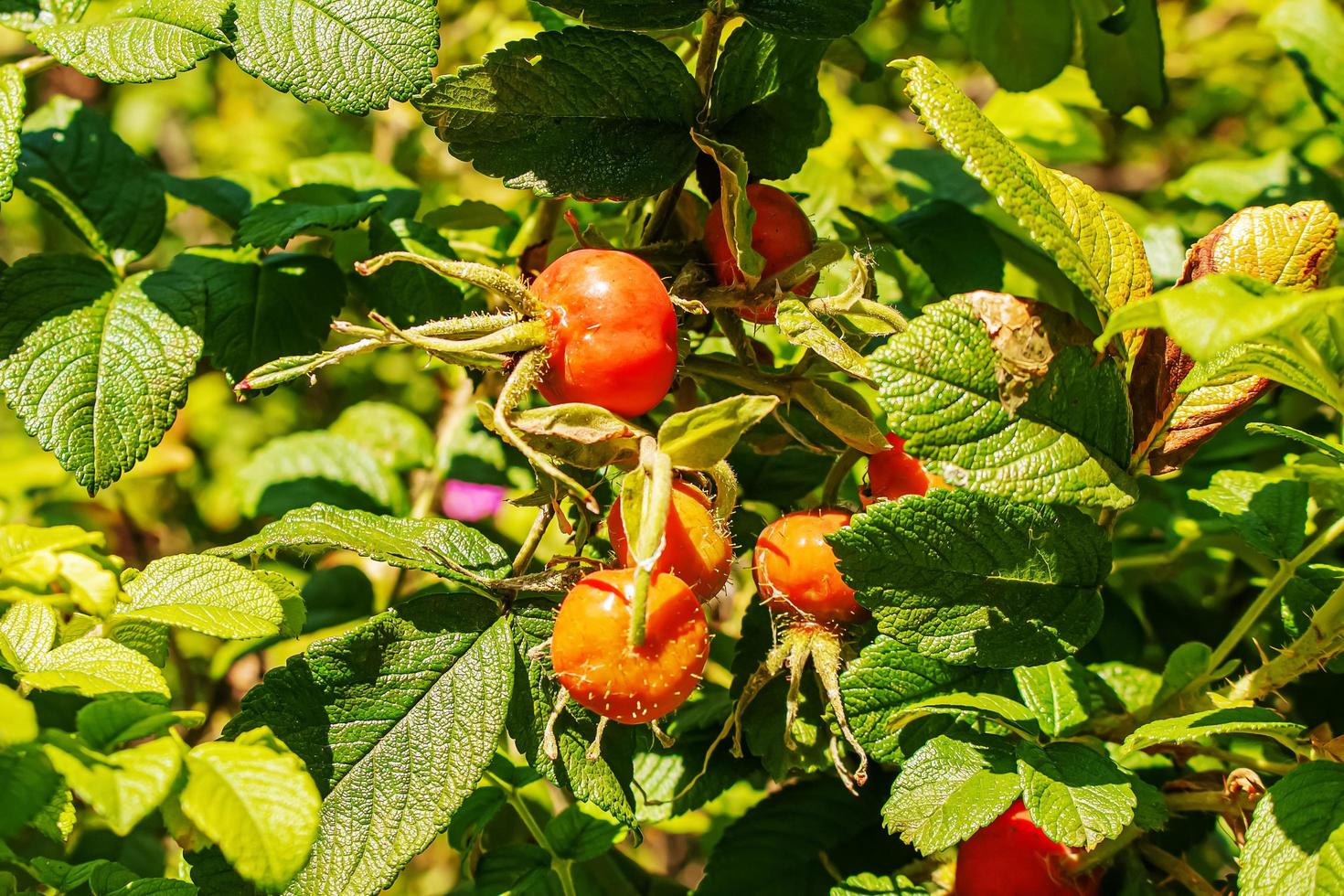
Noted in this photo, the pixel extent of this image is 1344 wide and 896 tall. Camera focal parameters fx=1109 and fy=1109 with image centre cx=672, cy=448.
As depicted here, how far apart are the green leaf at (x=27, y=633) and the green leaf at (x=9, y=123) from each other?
432 mm

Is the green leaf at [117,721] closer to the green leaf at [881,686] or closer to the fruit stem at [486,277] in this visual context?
the fruit stem at [486,277]

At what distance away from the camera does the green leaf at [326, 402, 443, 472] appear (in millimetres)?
1993

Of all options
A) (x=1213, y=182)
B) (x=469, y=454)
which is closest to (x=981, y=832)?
(x=469, y=454)

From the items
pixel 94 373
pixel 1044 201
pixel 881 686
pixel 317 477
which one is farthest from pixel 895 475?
pixel 317 477

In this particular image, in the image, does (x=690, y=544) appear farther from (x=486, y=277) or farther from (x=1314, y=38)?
(x=1314, y=38)

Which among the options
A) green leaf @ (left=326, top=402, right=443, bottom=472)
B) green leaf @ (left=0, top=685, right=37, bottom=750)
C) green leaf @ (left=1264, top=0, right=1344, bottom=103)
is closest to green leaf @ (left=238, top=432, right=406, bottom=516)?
green leaf @ (left=326, top=402, right=443, bottom=472)

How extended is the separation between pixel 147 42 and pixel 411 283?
420mm

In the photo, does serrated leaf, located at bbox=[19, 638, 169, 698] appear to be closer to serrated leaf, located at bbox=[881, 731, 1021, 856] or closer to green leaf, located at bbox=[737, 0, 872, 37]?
serrated leaf, located at bbox=[881, 731, 1021, 856]

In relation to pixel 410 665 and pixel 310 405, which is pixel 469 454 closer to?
pixel 410 665

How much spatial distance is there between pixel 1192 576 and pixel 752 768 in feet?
3.16

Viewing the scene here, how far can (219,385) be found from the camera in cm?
344

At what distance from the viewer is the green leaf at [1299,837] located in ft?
2.93

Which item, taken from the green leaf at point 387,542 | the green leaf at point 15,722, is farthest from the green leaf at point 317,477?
the green leaf at point 15,722

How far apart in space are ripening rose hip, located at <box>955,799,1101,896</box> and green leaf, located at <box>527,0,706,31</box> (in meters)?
0.88
